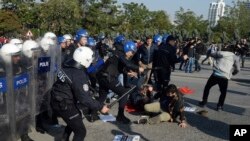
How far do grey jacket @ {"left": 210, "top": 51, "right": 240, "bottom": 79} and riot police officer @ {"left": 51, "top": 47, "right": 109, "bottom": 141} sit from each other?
466cm

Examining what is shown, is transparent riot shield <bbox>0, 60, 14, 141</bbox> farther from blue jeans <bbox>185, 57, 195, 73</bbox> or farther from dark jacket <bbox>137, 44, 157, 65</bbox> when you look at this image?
blue jeans <bbox>185, 57, 195, 73</bbox>

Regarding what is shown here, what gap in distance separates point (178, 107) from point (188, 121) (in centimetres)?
56

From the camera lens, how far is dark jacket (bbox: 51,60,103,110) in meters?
5.82

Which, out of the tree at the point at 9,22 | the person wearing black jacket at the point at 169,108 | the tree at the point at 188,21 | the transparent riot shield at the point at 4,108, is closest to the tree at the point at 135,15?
the tree at the point at 188,21

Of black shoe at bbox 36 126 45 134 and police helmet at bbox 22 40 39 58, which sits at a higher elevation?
police helmet at bbox 22 40 39 58

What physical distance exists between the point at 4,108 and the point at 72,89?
4.13 ft

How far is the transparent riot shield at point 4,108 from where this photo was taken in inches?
251

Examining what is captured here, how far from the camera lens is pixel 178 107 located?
28.7 feet

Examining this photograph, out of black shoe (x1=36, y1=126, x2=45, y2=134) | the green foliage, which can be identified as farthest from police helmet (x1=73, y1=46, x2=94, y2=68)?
the green foliage

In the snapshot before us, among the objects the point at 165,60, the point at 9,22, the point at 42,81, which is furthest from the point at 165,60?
the point at 9,22

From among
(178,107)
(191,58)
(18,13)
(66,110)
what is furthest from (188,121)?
(18,13)

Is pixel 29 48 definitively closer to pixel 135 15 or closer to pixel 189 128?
pixel 189 128

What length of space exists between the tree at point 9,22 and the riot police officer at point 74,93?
113ft

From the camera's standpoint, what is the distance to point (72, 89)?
5.91 meters
